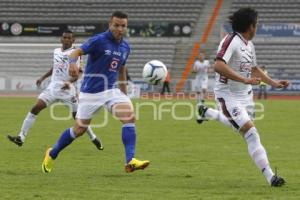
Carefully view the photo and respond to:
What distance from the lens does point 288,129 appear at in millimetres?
18500

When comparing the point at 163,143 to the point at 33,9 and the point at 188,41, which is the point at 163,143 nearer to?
the point at 188,41

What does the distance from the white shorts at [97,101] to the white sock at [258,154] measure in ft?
6.17

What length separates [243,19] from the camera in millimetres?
8969

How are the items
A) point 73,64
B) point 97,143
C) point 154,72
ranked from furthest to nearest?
point 97,143 → point 154,72 → point 73,64

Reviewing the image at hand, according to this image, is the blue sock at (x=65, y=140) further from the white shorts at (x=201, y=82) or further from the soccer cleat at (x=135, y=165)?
the white shorts at (x=201, y=82)

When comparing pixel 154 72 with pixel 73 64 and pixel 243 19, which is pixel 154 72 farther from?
pixel 243 19

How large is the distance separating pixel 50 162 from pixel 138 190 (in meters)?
2.13

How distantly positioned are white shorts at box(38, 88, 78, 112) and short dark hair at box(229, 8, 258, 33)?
20.0ft

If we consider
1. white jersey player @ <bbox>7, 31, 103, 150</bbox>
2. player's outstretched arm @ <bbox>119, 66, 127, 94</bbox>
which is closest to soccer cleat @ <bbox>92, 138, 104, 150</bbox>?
white jersey player @ <bbox>7, 31, 103, 150</bbox>

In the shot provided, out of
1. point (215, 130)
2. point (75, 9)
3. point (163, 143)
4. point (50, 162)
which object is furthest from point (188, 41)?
point (50, 162)

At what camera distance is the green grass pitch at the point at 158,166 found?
27.1ft

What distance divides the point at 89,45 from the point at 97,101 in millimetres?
766

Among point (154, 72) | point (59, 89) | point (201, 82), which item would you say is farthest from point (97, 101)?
point (201, 82)

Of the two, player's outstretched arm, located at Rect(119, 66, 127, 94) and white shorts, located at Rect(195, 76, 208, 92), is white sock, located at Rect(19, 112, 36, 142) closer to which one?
player's outstretched arm, located at Rect(119, 66, 127, 94)
